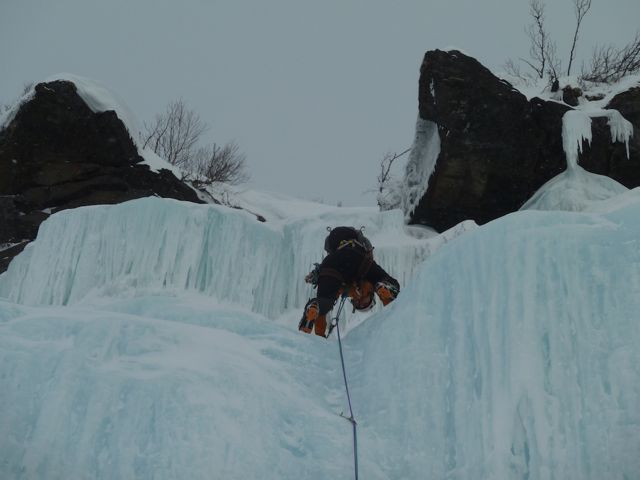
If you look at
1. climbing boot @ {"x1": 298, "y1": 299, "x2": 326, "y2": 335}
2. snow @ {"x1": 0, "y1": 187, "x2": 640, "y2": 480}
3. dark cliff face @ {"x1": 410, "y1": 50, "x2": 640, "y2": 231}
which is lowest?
snow @ {"x1": 0, "y1": 187, "x2": 640, "y2": 480}

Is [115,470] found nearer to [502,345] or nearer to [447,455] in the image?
[447,455]

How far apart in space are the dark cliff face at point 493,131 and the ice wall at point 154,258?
2.32 m

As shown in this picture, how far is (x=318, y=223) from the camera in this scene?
791 cm

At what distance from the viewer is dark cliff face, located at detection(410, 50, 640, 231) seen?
8.16m

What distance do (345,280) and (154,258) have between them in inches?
81.1

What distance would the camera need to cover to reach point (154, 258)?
680 centimetres

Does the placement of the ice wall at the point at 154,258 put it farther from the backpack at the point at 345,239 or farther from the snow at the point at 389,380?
the snow at the point at 389,380

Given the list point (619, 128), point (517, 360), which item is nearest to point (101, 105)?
point (619, 128)

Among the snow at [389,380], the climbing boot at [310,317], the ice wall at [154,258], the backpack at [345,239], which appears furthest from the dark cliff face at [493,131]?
the snow at [389,380]

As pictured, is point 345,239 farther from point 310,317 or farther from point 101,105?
point 101,105

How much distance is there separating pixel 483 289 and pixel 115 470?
1.88 m

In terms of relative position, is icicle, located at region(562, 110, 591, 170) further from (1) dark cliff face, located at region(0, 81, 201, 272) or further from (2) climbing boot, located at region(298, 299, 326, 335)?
(1) dark cliff face, located at region(0, 81, 201, 272)

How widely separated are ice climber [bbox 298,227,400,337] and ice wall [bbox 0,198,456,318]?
1.50 m

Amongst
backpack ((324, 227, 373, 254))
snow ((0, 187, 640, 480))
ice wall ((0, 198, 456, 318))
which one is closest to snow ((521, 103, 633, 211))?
ice wall ((0, 198, 456, 318))
